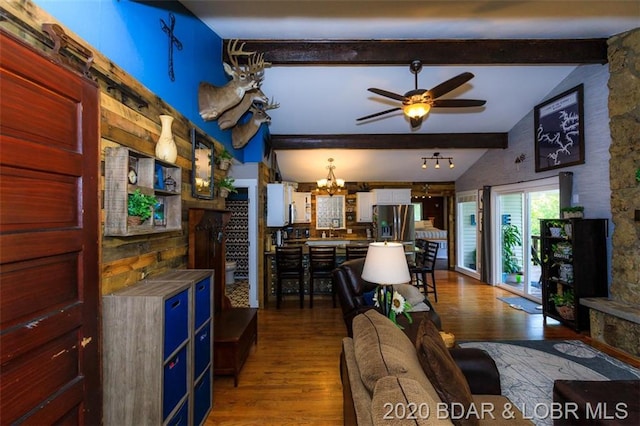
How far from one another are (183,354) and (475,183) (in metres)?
7.26

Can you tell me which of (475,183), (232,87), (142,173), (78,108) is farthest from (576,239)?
(78,108)

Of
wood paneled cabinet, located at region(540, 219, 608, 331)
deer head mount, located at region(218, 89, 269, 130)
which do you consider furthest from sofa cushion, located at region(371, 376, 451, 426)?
wood paneled cabinet, located at region(540, 219, 608, 331)

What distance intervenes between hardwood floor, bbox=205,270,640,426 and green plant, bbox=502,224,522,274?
603 mm

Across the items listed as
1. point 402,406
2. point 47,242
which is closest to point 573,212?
point 402,406

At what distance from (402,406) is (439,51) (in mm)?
3954

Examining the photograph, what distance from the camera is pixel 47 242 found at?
116 centimetres

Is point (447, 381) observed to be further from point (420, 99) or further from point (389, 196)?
point (389, 196)

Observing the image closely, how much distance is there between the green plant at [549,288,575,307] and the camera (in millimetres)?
3959

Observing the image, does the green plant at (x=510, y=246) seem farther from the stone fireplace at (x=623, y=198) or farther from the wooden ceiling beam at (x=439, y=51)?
the wooden ceiling beam at (x=439, y=51)

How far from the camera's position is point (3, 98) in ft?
3.22

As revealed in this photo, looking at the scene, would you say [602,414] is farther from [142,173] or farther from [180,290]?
[142,173]

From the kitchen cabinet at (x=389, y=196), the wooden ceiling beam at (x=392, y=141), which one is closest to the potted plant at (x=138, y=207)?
the wooden ceiling beam at (x=392, y=141)

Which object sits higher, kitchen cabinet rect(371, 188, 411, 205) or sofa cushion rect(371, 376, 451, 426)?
kitchen cabinet rect(371, 188, 411, 205)

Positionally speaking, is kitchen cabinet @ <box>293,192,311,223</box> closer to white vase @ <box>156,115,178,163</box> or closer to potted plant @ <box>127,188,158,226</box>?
white vase @ <box>156,115,178,163</box>
